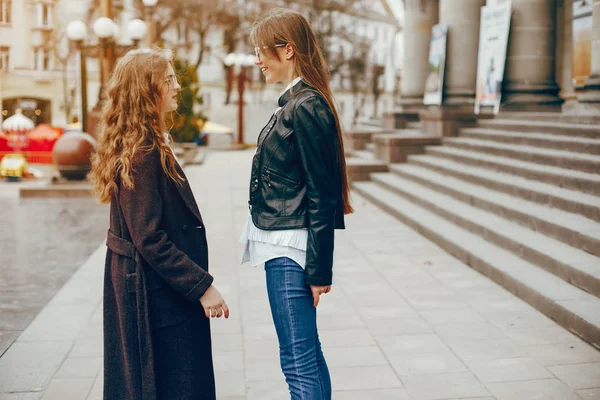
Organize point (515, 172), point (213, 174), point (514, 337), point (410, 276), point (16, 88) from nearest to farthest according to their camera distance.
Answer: point (514, 337)
point (410, 276)
point (515, 172)
point (213, 174)
point (16, 88)

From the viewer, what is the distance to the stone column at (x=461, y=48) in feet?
52.9

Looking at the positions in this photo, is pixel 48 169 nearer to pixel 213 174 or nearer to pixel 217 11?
pixel 213 174

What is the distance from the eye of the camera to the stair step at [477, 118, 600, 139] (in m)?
10.0

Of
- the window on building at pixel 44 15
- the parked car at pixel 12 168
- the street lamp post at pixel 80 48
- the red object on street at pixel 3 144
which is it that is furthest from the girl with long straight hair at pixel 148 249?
the window on building at pixel 44 15

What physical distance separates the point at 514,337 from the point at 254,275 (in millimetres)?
3033

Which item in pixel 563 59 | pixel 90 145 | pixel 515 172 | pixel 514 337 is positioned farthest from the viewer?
pixel 563 59

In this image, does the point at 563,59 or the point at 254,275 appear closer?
the point at 254,275

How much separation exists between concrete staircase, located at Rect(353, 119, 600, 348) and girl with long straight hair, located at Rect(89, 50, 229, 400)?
11.0 feet

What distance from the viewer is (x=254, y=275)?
25.6 ft

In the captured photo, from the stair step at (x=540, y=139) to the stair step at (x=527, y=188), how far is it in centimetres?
72

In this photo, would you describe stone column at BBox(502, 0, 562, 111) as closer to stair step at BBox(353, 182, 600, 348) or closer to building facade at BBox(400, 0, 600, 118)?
building facade at BBox(400, 0, 600, 118)

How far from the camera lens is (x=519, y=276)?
22.4 feet

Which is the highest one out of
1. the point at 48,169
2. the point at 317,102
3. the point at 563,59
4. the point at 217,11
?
the point at 217,11

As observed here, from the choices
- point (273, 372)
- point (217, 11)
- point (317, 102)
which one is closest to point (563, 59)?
point (273, 372)
